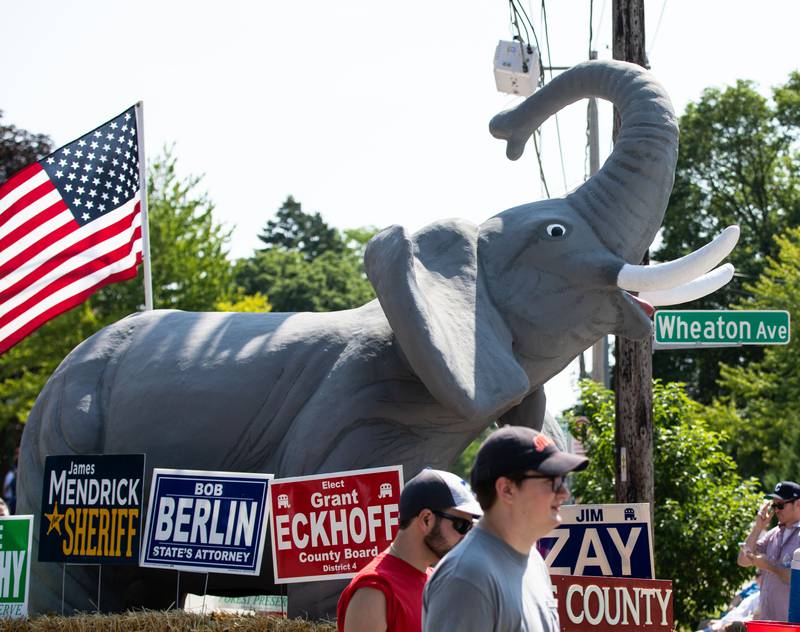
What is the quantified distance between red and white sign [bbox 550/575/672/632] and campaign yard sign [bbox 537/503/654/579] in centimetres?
47

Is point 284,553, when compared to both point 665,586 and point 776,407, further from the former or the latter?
point 776,407

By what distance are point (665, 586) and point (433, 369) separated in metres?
1.53

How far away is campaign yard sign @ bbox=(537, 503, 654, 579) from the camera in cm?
657

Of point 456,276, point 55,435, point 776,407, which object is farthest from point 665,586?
point 776,407

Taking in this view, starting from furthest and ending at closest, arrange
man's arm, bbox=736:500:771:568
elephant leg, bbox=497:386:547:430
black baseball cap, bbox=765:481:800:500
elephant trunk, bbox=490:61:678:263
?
1. man's arm, bbox=736:500:771:568
2. black baseball cap, bbox=765:481:800:500
3. elephant leg, bbox=497:386:547:430
4. elephant trunk, bbox=490:61:678:263

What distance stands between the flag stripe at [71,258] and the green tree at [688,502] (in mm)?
4784

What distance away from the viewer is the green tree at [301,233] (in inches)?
2741

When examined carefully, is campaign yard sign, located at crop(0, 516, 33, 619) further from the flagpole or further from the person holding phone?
the person holding phone

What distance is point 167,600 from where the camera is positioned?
24.9ft

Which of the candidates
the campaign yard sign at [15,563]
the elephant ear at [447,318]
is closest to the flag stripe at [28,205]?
the campaign yard sign at [15,563]

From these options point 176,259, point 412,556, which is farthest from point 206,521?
point 176,259

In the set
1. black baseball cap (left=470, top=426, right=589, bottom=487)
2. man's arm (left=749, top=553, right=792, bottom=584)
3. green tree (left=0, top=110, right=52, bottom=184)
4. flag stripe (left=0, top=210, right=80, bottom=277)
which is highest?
green tree (left=0, top=110, right=52, bottom=184)

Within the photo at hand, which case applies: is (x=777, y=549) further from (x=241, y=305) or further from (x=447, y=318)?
(x=241, y=305)

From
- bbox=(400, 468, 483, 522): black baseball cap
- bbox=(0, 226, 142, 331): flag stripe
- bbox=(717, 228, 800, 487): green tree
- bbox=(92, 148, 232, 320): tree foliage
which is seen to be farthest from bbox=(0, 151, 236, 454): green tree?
bbox=(400, 468, 483, 522): black baseball cap
